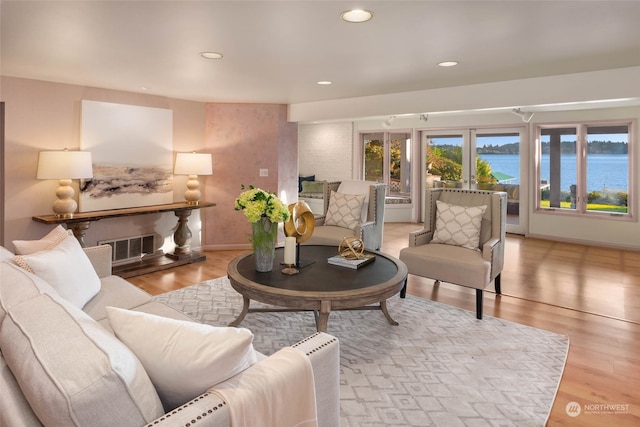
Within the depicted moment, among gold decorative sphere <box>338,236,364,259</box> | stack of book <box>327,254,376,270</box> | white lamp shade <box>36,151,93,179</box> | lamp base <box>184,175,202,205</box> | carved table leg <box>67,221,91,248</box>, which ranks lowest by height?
stack of book <box>327,254,376,270</box>

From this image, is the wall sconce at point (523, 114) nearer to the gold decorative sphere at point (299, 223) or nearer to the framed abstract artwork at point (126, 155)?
the gold decorative sphere at point (299, 223)

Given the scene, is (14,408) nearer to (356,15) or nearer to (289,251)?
(289,251)

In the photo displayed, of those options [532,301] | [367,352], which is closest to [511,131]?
[532,301]

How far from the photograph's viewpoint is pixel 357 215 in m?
4.73

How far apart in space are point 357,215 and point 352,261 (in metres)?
1.65

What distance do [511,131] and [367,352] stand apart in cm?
615

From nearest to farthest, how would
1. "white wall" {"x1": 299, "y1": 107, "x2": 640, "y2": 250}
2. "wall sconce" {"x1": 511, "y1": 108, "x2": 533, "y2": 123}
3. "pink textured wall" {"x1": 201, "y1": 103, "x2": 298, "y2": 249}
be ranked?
1. "pink textured wall" {"x1": 201, "y1": 103, "x2": 298, "y2": 249}
2. "white wall" {"x1": 299, "y1": 107, "x2": 640, "y2": 250}
3. "wall sconce" {"x1": 511, "y1": 108, "x2": 533, "y2": 123}

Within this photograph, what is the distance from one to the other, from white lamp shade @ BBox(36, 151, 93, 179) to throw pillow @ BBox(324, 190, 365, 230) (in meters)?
2.76

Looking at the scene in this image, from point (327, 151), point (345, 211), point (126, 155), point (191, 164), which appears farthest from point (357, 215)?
point (327, 151)

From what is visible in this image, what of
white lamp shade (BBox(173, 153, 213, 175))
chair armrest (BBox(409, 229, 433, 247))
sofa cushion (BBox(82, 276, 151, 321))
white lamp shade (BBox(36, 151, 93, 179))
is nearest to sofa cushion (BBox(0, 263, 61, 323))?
sofa cushion (BBox(82, 276, 151, 321))

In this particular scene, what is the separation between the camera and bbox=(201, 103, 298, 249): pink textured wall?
5773 millimetres

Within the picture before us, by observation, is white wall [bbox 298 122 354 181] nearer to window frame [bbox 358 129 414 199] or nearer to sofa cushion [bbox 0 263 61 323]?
window frame [bbox 358 129 414 199]

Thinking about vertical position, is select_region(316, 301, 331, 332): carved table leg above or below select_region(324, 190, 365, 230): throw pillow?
below

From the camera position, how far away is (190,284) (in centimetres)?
425
